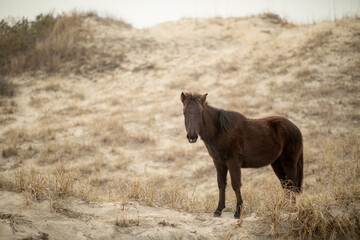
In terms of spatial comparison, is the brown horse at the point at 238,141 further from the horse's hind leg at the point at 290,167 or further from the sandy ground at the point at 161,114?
the sandy ground at the point at 161,114

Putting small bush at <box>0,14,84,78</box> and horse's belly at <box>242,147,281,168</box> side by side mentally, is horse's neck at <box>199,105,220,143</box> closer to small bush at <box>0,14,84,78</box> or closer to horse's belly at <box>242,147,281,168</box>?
horse's belly at <box>242,147,281,168</box>

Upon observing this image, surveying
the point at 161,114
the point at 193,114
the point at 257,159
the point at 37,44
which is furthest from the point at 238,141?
the point at 37,44

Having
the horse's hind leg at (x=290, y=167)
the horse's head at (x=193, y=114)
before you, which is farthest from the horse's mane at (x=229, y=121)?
the horse's hind leg at (x=290, y=167)

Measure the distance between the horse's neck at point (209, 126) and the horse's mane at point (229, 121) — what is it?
0.09m

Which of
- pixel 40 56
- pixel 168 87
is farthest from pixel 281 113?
pixel 40 56

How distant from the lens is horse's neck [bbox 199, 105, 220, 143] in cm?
482

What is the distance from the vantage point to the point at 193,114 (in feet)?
14.8

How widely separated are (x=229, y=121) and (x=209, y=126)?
405mm

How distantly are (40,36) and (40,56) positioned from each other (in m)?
2.00

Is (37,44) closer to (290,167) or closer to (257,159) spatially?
(257,159)

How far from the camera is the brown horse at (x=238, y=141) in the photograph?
4773 mm

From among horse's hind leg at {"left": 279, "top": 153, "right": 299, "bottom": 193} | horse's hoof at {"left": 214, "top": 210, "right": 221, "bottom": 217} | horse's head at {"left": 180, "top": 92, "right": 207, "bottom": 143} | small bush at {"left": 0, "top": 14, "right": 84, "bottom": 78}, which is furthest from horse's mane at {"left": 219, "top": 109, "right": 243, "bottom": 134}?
→ small bush at {"left": 0, "top": 14, "right": 84, "bottom": 78}

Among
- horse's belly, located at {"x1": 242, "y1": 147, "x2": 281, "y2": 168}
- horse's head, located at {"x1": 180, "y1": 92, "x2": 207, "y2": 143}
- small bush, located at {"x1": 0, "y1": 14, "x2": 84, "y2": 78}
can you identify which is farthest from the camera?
small bush, located at {"x1": 0, "y1": 14, "x2": 84, "y2": 78}

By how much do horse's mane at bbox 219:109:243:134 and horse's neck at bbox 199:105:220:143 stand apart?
0.29ft
